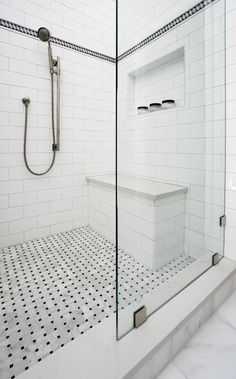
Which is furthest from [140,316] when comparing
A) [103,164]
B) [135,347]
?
[103,164]

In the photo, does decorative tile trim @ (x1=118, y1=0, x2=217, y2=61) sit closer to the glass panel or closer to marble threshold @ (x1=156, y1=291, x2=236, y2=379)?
the glass panel

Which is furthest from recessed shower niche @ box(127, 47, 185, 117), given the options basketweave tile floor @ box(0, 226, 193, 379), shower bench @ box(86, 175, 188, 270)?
basketweave tile floor @ box(0, 226, 193, 379)

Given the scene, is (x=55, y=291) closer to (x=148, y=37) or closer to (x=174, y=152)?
(x=174, y=152)

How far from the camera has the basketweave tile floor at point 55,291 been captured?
3.17ft

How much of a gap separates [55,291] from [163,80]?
198cm

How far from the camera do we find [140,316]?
36.3 inches

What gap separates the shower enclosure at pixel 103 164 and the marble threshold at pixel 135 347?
2.4 inches

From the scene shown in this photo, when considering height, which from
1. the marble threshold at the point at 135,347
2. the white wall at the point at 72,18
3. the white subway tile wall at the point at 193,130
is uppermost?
the white wall at the point at 72,18

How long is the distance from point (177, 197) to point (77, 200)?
123 centimetres

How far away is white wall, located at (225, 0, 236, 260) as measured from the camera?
137 cm

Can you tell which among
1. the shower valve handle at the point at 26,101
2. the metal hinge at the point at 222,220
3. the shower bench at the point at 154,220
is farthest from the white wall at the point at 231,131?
the shower valve handle at the point at 26,101

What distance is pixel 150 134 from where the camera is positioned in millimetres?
1688

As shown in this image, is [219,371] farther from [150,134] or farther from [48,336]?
[150,134]

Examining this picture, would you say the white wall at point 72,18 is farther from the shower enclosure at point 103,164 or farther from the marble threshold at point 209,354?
the marble threshold at point 209,354
